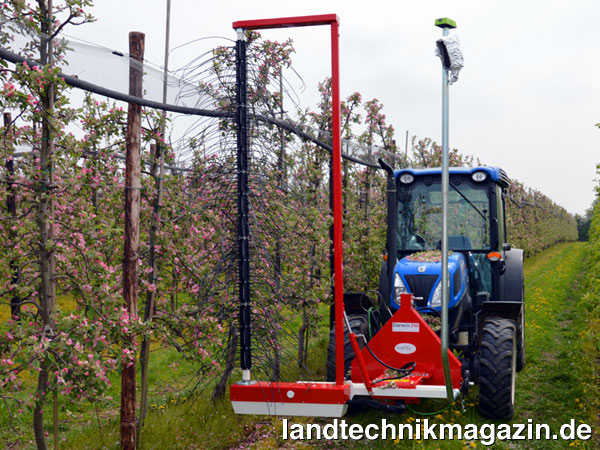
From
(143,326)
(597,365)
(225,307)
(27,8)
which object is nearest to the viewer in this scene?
(225,307)

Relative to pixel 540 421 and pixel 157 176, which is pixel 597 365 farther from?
pixel 157 176

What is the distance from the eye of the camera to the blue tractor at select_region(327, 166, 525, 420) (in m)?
6.18

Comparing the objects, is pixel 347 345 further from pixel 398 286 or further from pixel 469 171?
pixel 469 171

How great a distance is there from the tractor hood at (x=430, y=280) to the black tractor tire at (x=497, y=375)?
59 cm

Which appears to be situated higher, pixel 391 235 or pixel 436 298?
pixel 391 235

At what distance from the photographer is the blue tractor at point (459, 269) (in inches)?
243

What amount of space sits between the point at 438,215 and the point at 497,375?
2016 millimetres

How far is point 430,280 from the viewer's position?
626cm

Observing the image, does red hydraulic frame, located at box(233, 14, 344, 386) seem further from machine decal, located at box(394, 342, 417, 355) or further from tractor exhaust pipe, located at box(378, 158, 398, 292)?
tractor exhaust pipe, located at box(378, 158, 398, 292)

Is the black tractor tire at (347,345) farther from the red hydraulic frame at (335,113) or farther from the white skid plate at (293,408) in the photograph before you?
the red hydraulic frame at (335,113)

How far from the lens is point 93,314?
5094 mm

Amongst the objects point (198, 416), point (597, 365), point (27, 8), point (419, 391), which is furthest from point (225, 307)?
point (597, 365)

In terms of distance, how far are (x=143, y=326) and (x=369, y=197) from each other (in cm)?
776

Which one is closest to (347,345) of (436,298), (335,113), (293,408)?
(436,298)
